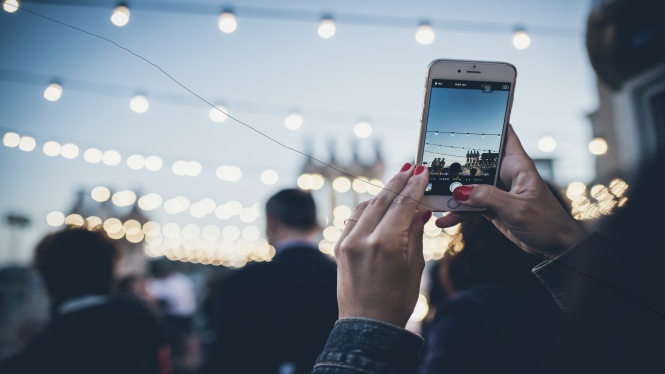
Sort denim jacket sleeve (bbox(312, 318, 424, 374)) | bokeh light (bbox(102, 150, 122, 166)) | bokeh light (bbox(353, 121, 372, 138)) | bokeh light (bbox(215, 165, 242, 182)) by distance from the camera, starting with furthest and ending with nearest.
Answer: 1. bokeh light (bbox(215, 165, 242, 182))
2. bokeh light (bbox(102, 150, 122, 166))
3. bokeh light (bbox(353, 121, 372, 138))
4. denim jacket sleeve (bbox(312, 318, 424, 374))

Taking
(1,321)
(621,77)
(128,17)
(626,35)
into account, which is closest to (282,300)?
(128,17)

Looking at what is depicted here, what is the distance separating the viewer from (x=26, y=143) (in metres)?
1.53

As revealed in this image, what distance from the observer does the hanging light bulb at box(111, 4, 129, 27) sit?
70.0 inches

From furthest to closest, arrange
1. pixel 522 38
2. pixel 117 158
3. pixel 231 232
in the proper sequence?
1. pixel 231 232
2. pixel 117 158
3. pixel 522 38

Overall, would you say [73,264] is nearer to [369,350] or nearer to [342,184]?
[369,350]

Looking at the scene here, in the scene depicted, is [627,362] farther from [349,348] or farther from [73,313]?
[73,313]

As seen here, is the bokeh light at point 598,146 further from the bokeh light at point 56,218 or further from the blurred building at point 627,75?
the bokeh light at point 56,218

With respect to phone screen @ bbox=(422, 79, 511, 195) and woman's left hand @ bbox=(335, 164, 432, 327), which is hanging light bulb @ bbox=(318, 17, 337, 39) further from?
woman's left hand @ bbox=(335, 164, 432, 327)

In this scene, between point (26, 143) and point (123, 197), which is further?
Answer: point (123, 197)

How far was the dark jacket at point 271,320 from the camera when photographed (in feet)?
5.25

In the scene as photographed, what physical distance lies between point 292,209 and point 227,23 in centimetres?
92

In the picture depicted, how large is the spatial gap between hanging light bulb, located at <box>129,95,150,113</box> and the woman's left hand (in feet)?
6.27

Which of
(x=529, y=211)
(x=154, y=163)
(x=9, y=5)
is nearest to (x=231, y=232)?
(x=154, y=163)

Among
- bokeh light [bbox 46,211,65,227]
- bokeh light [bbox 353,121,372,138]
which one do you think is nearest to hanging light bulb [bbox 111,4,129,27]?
bokeh light [bbox 353,121,372,138]
